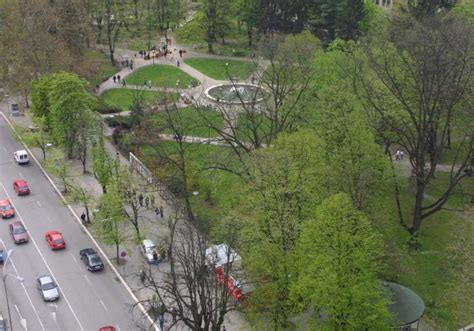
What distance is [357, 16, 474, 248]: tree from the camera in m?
44.0

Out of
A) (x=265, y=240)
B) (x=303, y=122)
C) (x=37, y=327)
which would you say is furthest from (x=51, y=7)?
(x=265, y=240)

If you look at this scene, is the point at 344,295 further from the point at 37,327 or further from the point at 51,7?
the point at 51,7

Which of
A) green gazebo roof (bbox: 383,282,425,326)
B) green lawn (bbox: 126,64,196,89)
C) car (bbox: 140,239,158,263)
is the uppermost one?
green lawn (bbox: 126,64,196,89)

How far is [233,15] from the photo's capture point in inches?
3839

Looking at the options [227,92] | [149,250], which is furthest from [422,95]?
[227,92]

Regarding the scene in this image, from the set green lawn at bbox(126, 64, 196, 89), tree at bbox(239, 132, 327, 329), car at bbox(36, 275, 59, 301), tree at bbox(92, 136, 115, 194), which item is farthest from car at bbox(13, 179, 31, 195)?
green lawn at bbox(126, 64, 196, 89)

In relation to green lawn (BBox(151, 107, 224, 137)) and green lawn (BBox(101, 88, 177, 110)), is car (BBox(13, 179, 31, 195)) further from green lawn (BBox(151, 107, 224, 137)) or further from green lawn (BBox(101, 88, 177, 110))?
green lawn (BBox(101, 88, 177, 110))

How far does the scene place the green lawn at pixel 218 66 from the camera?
8562cm

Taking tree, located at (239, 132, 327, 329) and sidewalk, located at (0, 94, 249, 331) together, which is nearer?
tree, located at (239, 132, 327, 329)

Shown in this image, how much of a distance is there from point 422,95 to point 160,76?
48.4 meters

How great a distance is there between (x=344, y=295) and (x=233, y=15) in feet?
238

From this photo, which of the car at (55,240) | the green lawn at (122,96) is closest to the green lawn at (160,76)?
the green lawn at (122,96)

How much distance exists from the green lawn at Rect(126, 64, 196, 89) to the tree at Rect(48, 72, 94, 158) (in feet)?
79.6

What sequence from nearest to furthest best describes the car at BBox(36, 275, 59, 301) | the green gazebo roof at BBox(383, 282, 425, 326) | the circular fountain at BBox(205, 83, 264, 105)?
1. the green gazebo roof at BBox(383, 282, 425, 326)
2. the car at BBox(36, 275, 59, 301)
3. the circular fountain at BBox(205, 83, 264, 105)
